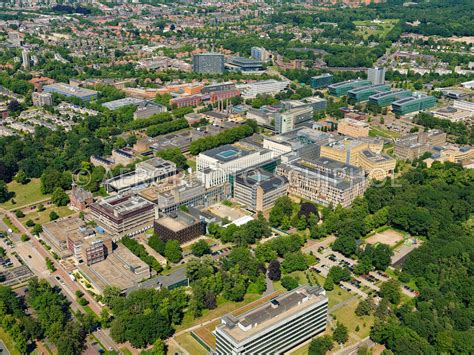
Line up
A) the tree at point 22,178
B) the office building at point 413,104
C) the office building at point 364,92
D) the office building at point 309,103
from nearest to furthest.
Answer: the tree at point 22,178
the office building at point 309,103
the office building at point 413,104
the office building at point 364,92

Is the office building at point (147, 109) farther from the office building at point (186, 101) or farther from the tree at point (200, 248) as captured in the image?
the tree at point (200, 248)

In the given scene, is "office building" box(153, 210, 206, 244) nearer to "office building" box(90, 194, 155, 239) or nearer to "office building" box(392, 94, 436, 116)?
"office building" box(90, 194, 155, 239)

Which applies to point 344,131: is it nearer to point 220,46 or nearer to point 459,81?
point 459,81

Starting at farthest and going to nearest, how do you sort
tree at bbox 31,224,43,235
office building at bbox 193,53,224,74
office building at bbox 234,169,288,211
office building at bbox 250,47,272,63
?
office building at bbox 250,47,272,63 < office building at bbox 193,53,224,74 < office building at bbox 234,169,288,211 < tree at bbox 31,224,43,235

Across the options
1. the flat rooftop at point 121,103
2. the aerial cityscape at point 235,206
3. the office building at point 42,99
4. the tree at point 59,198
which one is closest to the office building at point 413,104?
the aerial cityscape at point 235,206

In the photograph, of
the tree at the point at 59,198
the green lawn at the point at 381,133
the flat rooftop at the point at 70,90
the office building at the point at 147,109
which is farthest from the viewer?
the flat rooftop at the point at 70,90

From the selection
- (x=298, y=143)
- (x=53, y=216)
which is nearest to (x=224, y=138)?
(x=298, y=143)

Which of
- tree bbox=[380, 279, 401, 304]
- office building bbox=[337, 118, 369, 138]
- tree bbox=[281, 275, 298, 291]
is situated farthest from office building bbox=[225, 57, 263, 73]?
tree bbox=[380, 279, 401, 304]
